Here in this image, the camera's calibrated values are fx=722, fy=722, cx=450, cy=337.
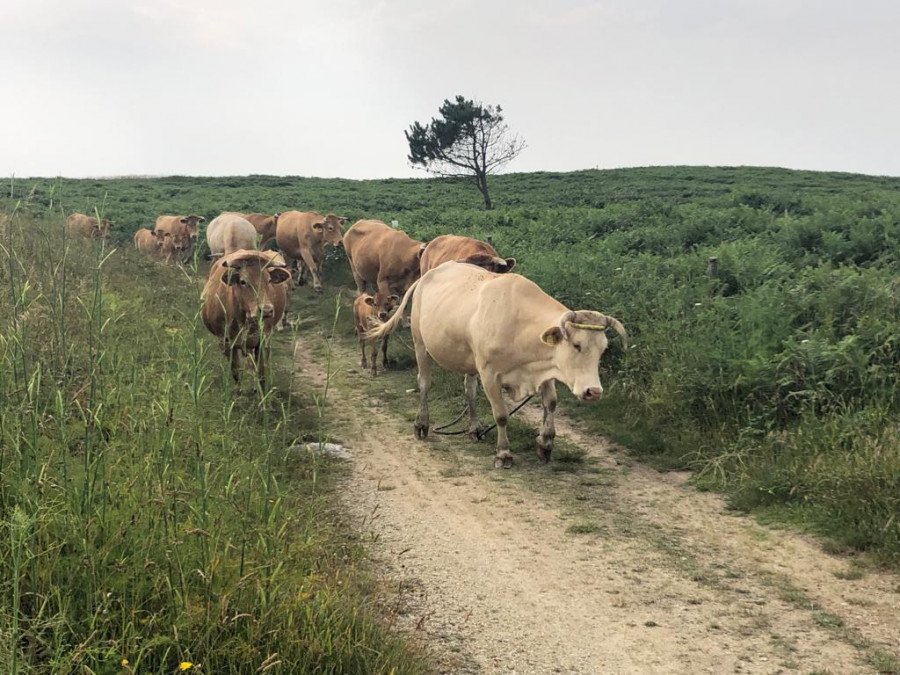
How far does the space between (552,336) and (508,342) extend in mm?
727

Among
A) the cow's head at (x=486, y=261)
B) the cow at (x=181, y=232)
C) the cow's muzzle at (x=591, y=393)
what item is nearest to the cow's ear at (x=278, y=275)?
the cow's head at (x=486, y=261)

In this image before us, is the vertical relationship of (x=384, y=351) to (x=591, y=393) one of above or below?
below

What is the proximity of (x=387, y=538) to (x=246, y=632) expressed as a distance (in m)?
2.75

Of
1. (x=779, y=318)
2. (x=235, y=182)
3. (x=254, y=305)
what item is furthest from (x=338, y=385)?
(x=235, y=182)

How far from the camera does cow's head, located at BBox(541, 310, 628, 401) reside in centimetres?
727

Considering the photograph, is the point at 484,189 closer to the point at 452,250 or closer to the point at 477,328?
the point at 452,250

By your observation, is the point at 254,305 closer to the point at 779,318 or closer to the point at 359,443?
the point at 359,443

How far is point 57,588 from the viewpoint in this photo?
10.2 ft

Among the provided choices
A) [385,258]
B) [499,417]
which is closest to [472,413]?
[499,417]

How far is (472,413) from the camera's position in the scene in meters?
9.06

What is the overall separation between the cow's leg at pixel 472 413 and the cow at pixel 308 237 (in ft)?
38.7

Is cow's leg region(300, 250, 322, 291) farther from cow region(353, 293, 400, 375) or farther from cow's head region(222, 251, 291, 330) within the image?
cow's head region(222, 251, 291, 330)

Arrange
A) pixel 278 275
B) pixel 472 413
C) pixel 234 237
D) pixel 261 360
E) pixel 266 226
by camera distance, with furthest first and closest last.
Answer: pixel 266 226 < pixel 234 237 < pixel 278 275 < pixel 472 413 < pixel 261 360

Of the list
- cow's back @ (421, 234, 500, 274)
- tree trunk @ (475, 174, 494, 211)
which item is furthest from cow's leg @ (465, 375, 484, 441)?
tree trunk @ (475, 174, 494, 211)
